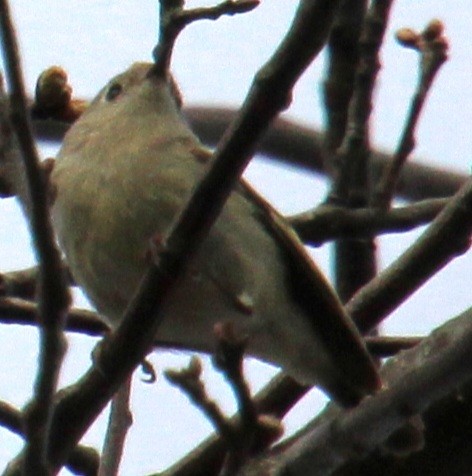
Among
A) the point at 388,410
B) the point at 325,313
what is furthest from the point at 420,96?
the point at 388,410

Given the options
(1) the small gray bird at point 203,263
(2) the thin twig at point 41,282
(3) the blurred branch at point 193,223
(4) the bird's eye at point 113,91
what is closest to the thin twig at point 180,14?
(3) the blurred branch at point 193,223

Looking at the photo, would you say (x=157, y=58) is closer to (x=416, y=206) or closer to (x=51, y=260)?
(x=51, y=260)

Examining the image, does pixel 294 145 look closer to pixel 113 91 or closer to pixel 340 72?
pixel 113 91

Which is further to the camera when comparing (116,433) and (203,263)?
(203,263)

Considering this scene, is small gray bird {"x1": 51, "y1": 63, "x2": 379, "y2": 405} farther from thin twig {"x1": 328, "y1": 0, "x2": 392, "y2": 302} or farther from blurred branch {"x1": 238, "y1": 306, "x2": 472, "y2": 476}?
blurred branch {"x1": 238, "y1": 306, "x2": 472, "y2": 476}

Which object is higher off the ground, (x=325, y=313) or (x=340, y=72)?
(x=340, y=72)

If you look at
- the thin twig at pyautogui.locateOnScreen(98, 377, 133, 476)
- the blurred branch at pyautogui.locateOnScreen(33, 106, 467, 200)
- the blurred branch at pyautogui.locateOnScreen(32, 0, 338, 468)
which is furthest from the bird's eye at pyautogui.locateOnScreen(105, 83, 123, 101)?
the blurred branch at pyautogui.locateOnScreen(32, 0, 338, 468)
